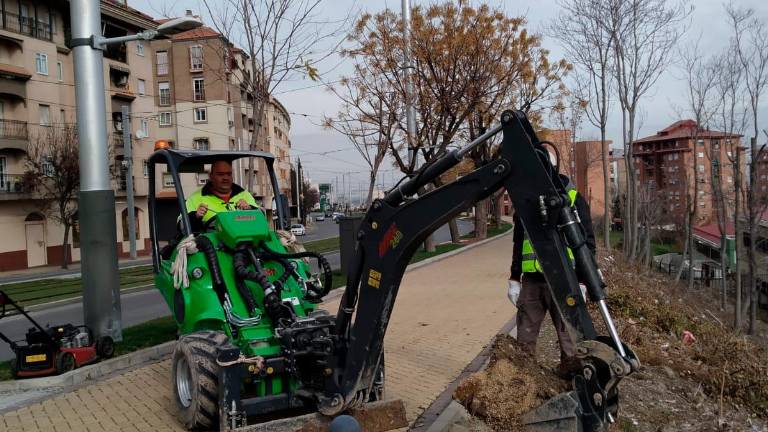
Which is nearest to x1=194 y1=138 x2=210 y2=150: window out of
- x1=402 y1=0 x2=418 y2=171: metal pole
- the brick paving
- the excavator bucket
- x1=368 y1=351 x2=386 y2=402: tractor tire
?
x1=402 y1=0 x2=418 y2=171: metal pole

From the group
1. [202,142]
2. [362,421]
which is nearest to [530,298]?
[362,421]

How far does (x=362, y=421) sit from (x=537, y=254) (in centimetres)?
209

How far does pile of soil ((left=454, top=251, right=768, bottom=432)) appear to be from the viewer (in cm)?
450

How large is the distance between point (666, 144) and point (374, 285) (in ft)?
315

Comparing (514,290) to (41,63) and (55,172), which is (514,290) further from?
(41,63)

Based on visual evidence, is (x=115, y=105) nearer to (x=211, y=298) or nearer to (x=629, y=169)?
(x=629, y=169)

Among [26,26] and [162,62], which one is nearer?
[26,26]

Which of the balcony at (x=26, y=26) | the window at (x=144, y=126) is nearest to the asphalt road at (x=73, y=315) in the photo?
the balcony at (x=26, y=26)

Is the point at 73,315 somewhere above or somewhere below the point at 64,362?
below

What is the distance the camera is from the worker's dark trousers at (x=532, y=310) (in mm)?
5488

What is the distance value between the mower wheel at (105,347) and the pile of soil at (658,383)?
4615 millimetres

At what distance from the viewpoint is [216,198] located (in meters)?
6.50

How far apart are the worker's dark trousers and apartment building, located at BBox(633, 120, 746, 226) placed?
18437 millimetres

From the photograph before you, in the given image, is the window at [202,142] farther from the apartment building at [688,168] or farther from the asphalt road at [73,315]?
the asphalt road at [73,315]
